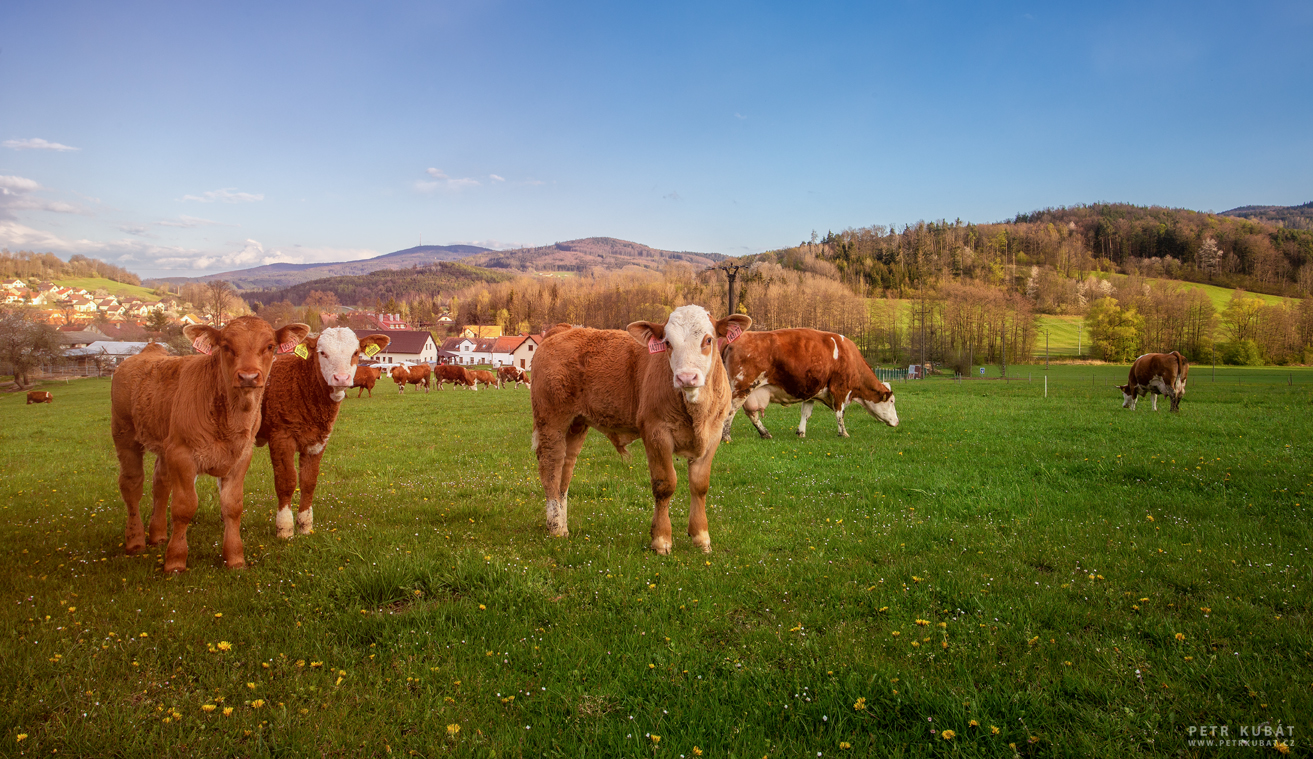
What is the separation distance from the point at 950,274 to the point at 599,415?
6221 inches

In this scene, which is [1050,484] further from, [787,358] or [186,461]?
[186,461]

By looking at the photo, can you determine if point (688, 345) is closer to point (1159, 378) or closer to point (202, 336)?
point (202, 336)

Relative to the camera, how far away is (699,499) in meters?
6.49

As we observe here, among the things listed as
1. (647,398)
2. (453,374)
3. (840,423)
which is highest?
(647,398)

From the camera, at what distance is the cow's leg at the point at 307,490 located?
7238 millimetres

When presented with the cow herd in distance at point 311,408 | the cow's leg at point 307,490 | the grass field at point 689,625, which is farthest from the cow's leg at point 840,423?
the cow's leg at point 307,490

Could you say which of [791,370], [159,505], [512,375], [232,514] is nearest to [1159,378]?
[791,370]

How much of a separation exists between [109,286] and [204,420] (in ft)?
370

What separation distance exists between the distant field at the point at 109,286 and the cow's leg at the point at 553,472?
91184 mm

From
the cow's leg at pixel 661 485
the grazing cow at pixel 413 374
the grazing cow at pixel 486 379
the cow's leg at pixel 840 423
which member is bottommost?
the grazing cow at pixel 486 379

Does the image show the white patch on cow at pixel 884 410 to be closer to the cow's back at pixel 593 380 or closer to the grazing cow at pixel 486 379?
the cow's back at pixel 593 380

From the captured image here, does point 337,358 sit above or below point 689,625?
above

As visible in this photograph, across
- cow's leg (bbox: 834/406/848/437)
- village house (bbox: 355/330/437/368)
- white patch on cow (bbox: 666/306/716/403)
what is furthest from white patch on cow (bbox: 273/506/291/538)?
village house (bbox: 355/330/437/368)

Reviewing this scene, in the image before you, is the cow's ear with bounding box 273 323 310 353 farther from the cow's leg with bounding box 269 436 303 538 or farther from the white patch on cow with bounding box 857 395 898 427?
the white patch on cow with bounding box 857 395 898 427
